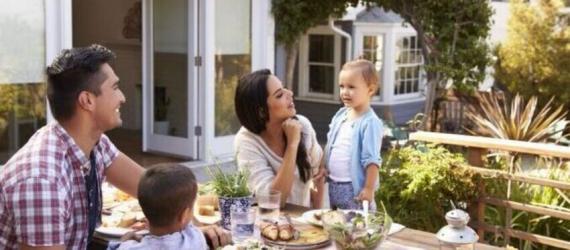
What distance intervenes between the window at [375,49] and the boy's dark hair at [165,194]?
36.7ft

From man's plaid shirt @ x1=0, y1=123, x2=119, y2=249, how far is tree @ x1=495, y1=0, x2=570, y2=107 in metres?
10.1

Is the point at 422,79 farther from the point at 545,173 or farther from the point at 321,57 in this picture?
the point at 545,173

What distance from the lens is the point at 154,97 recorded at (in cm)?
825

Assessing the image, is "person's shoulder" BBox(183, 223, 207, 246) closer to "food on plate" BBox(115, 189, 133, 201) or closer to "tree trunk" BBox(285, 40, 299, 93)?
"food on plate" BBox(115, 189, 133, 201)

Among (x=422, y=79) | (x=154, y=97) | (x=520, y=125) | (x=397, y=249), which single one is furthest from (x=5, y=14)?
(x=422, y=79)

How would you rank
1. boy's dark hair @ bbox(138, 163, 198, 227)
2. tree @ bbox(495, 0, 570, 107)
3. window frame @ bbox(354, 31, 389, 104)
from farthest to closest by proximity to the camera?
window frame @ bbox(354, 31, 389, 104) → tree @ bbox(495, 0, 570, 107) → boy's dark hair @ bbox(138, 163, 198, 227)

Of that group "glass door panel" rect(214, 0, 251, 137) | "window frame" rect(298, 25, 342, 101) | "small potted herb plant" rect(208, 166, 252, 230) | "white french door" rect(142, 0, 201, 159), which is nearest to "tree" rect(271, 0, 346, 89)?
"glass door panel" rect(214, 0, 251, 137)

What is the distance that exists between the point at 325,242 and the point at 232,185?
0.37m

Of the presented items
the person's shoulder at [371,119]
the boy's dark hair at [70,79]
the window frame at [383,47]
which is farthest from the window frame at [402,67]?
the boy's dark hair at [70,79]

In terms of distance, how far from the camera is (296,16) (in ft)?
31.6

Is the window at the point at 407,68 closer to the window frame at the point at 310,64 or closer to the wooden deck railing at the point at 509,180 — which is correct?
the window frame at the point at 310,64

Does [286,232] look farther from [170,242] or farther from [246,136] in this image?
[246,136]

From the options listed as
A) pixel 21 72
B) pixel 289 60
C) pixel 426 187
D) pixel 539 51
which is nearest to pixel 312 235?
pixel 426 187

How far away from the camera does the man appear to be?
190 cm
